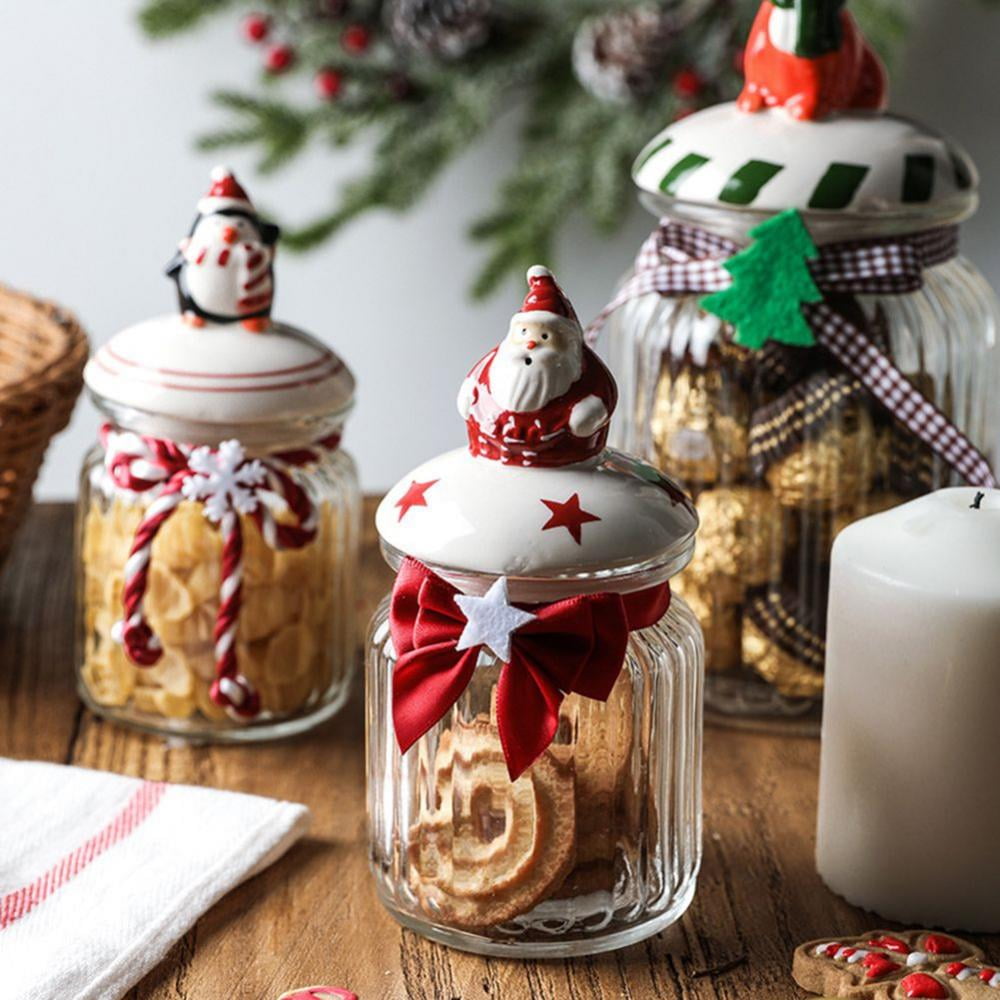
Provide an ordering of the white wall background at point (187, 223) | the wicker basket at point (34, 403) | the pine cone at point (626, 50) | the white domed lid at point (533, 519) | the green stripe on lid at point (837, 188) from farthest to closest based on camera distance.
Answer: the white wall background at point (187, 223)
the pine cone at point (626, 50)
the wicker basket at point (34, 403)
the green stripe on lid at point (837, 188)
the white domed lid at point (533, 519)

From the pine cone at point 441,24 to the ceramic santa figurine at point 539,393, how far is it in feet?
2.91

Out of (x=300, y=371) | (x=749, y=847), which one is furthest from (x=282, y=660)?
(x=749, y=847)

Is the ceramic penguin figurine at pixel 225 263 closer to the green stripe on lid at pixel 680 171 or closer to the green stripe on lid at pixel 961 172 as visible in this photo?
the green stripe on lid at pixel 680 171

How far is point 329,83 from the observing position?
1557 millimetres

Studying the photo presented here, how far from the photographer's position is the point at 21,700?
0.98 m

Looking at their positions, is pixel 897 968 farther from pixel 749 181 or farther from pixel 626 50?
pixel 626 50

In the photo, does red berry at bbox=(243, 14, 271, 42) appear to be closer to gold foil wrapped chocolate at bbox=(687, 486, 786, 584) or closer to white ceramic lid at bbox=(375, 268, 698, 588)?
gold foil wrapped chocolate at bbox=(687, 486, 786, 584)

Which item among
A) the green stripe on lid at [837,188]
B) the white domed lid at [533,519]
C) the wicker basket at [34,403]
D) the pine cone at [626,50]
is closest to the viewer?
the white domed lid at [533,519]

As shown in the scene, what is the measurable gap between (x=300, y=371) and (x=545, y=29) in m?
0.77

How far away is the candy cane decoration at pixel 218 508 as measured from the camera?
34.8 inches

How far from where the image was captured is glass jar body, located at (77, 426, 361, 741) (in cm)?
90

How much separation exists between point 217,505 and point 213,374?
70mm

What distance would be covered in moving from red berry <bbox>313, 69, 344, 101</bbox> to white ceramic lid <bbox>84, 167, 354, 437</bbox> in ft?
2.29

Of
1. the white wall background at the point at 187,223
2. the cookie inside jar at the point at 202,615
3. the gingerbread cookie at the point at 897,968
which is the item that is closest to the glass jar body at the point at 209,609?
the cookie inside jar at the point at 202,615
